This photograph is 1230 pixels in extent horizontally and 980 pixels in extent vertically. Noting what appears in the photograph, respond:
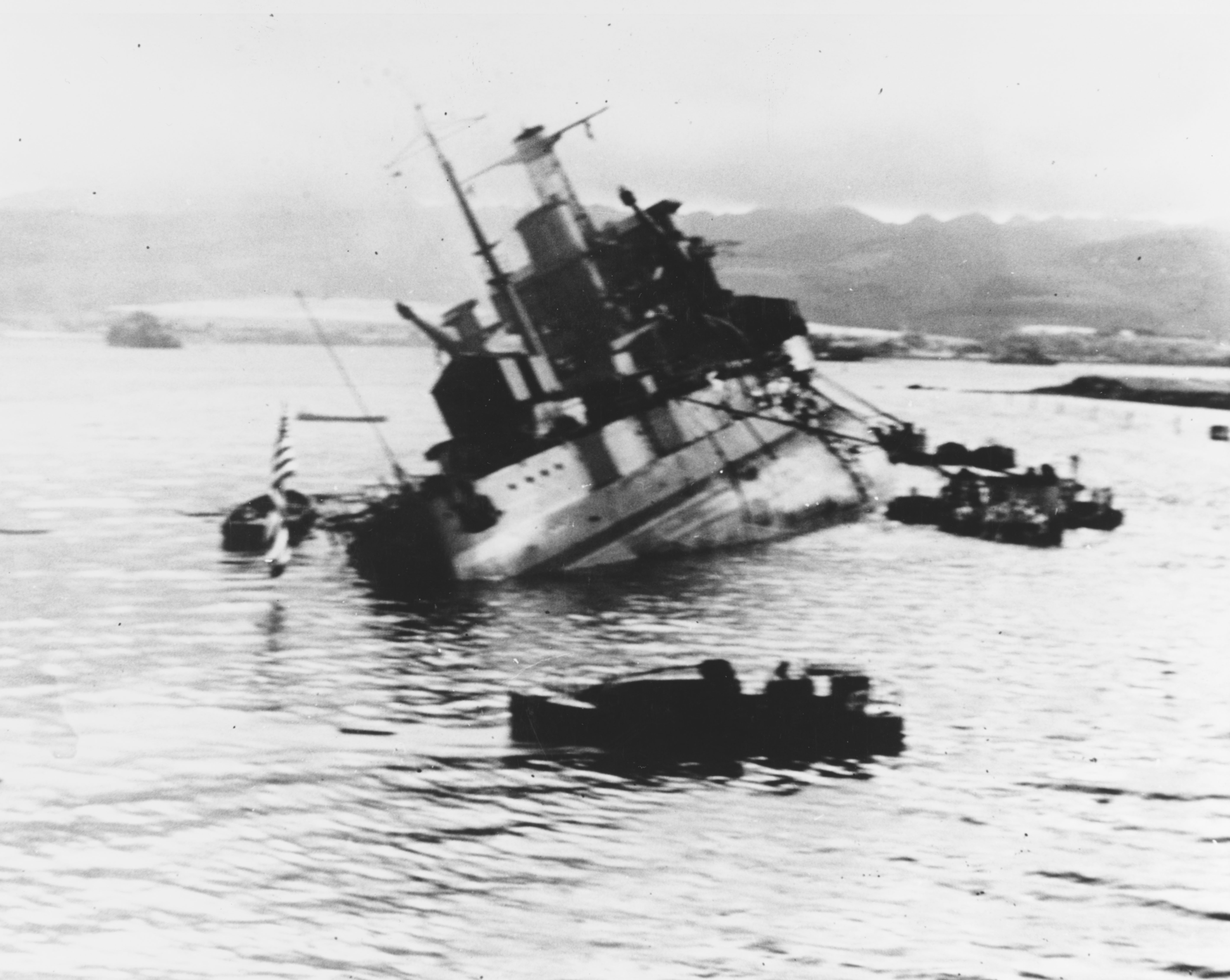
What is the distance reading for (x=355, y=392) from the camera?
2.05m

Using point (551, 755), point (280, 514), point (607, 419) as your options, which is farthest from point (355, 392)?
point (551, 755)

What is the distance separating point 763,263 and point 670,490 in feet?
1.66

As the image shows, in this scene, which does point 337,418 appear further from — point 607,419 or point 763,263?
point 763,263

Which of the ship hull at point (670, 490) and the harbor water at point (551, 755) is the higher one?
the ship hull at point (670, 490)

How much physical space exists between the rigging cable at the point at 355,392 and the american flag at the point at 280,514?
0.51 ft

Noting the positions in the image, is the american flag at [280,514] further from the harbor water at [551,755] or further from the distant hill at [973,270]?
the distant hill at [973,270]

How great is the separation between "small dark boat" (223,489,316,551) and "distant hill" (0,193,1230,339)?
419 mm

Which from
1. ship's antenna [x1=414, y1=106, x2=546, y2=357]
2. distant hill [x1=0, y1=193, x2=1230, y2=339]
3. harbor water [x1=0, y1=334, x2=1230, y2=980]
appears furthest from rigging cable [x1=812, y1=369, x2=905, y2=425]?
ship's antenna [x1=414, y1=106, x2=546, y2=357]

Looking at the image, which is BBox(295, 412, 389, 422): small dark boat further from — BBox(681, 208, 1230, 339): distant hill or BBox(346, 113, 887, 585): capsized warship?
BBox(681, 208, 1230, 339): distant hill

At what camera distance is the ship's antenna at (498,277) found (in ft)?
6.89

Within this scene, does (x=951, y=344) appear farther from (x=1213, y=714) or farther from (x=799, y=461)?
(x=1213, y=714)

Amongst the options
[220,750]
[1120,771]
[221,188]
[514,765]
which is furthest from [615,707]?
[221,188]

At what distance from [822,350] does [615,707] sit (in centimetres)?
84

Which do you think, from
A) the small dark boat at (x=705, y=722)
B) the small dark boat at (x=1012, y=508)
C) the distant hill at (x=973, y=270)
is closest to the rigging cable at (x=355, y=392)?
the small dark boat at (x=705, y=722)
